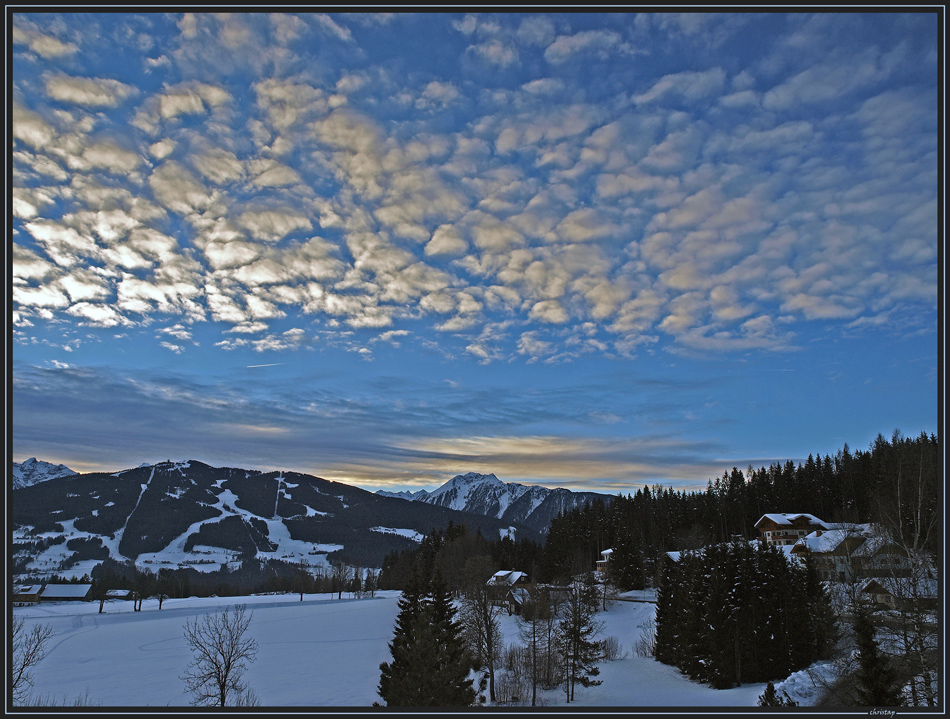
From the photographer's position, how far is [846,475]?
89.2 metres

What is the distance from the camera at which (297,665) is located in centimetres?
5478

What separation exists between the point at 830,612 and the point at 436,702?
32.5m

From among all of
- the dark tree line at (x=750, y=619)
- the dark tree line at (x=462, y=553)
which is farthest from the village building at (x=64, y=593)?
the dark tree line at (x=750, y=619)

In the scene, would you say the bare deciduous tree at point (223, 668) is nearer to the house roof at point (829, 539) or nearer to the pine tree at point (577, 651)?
the pine tree at point (577, 651)

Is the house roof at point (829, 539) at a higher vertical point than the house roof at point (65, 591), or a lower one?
higher

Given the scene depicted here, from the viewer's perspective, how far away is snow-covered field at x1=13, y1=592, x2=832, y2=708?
37.3m

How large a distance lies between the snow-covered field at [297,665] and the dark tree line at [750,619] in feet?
5.65

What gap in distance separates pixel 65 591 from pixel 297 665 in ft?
431

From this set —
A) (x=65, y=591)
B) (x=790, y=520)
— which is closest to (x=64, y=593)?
(x=65, y=591)

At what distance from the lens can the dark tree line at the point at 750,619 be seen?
37.0m
